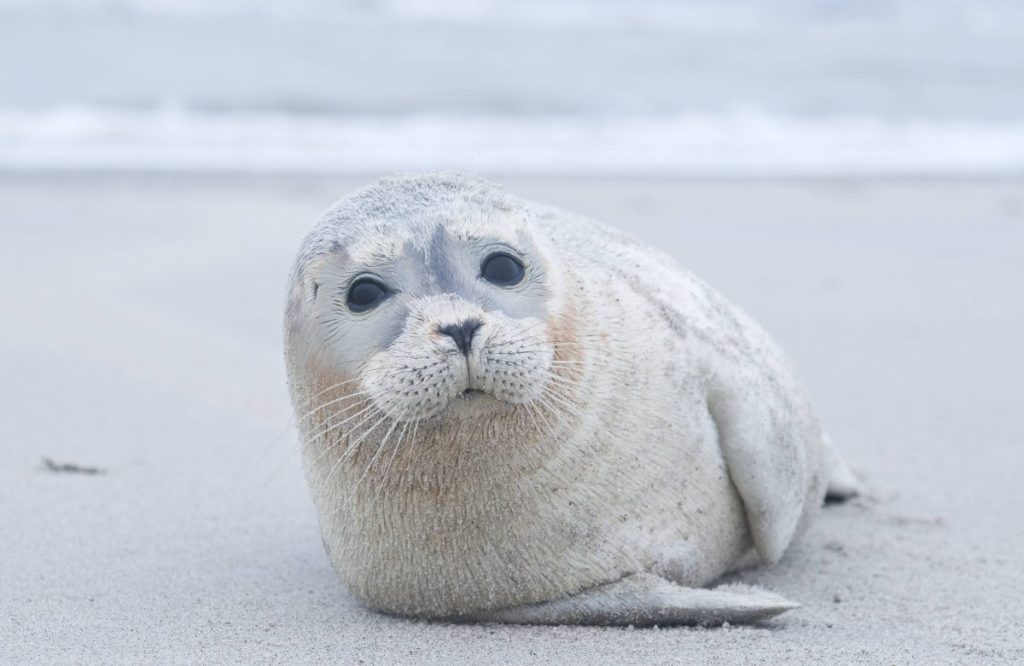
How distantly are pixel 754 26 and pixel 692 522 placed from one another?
22.6 metres

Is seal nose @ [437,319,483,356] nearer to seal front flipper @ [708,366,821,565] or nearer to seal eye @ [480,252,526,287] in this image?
seal eye @ [480,252,526,287]

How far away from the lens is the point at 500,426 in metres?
3.28

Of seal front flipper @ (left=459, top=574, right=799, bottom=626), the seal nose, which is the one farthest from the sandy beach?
the seal nose

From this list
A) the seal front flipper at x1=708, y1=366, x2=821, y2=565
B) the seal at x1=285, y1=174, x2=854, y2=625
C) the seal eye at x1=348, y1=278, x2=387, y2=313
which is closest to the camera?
the seal at x1=285, y1=174, x2=854, y2=625

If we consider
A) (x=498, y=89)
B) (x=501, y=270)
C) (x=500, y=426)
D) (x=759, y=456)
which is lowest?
(x=759, y=456)

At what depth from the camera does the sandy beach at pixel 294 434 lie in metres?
3.45

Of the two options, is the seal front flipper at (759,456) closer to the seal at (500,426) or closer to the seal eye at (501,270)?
the seal at (500,426)

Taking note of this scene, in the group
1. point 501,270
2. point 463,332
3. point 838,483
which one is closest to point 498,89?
point 838,483

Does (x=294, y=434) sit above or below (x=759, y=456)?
below

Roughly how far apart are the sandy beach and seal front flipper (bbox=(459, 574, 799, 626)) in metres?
0.04

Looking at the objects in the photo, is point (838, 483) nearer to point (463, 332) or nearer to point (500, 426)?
point (500, 426)

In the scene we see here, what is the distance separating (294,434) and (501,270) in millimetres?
2468

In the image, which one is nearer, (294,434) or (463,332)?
(463,332)

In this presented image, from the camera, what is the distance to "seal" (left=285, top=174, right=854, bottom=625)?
10.5 ft
